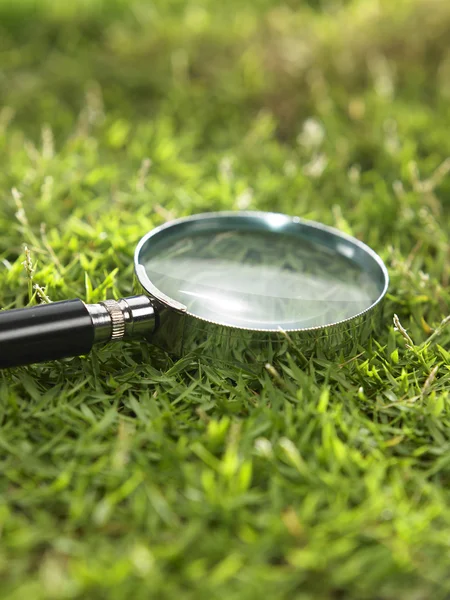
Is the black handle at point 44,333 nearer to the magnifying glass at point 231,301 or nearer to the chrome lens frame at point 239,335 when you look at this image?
the magnifying glass at point 231,301

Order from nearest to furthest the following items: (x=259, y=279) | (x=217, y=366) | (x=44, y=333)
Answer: (x=44, y=333) < (x=217, y=366) < (x=259, y=279)

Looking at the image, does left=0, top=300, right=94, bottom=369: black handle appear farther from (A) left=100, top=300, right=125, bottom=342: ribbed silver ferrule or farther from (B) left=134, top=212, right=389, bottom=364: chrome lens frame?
(B) left=134, top=212, right=389, bottom=364: chrome lens frame

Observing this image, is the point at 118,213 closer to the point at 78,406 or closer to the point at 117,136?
the point at 117,136

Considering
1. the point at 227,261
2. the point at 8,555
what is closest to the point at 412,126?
the point at 227,261

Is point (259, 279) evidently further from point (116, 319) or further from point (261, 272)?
point (116, 319)

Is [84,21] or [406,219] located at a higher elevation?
[84,21]

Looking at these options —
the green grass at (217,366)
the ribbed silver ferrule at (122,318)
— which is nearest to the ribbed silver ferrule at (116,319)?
the ribbed silver ferrule at (122,318)

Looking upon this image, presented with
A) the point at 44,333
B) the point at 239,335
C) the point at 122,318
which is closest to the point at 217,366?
the point at 239,335
